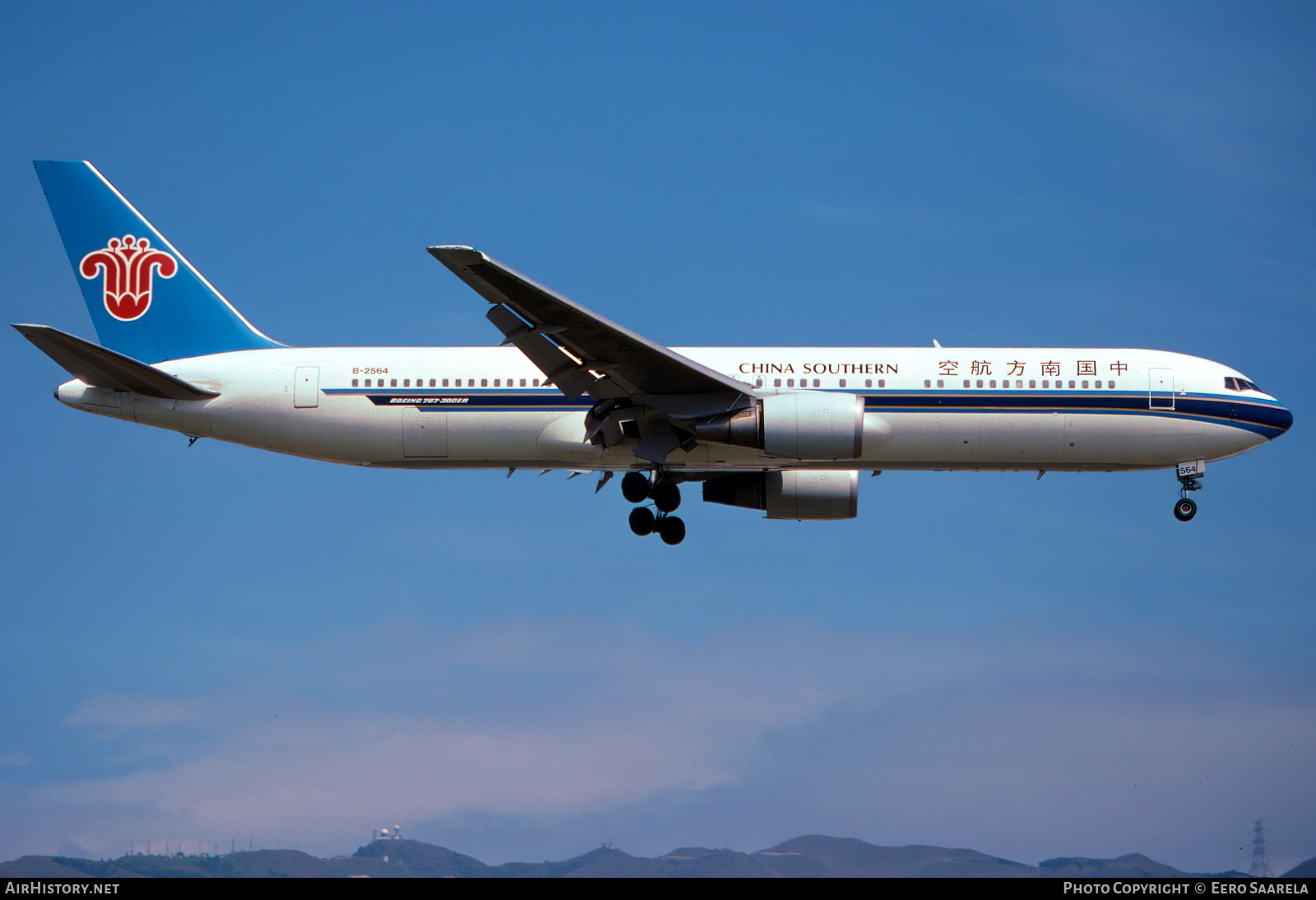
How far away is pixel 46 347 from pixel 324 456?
257 inches

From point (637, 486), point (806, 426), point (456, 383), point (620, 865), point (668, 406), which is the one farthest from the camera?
point (620, 865)

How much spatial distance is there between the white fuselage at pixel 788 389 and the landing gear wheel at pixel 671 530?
175 cm

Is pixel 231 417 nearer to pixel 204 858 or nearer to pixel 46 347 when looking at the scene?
pixel 46 347

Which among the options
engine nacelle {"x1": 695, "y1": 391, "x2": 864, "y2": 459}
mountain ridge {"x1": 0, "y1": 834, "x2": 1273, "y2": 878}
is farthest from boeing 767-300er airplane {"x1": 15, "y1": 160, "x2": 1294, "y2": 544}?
mountain ridge {"x1": 0, "y1": 834, "x2": 1273, "y2": 878}

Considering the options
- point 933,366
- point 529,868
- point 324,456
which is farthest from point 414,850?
point 933,366

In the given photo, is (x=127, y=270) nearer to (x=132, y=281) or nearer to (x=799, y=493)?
(x=132, y=281)

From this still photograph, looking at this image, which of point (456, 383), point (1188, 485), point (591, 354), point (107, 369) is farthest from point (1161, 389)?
point (107, 369)

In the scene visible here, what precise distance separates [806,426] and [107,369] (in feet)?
52.6

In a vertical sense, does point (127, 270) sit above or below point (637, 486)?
above

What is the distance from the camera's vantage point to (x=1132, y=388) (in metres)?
31.3

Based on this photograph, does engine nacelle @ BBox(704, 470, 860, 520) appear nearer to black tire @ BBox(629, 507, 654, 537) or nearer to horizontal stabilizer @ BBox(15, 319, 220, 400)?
black tire @ BBox(629, 507, 654, 537)

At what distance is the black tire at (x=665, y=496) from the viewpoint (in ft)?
107

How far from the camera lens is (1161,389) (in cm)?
3136

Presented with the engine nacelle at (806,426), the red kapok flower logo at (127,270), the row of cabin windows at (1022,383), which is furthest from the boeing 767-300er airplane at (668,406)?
the red kapok flower logo at (127,270)
